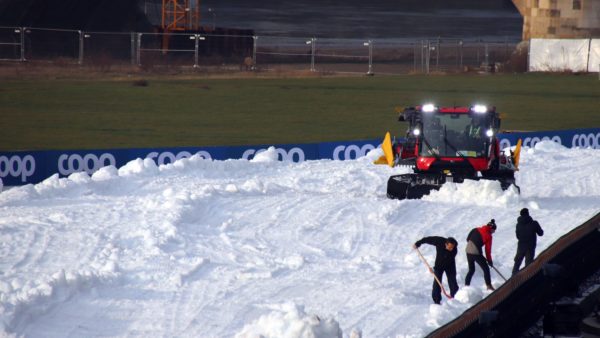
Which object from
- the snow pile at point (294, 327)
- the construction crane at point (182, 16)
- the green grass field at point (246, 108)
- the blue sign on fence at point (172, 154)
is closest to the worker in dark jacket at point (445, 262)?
the snow pile at point (294, 327)

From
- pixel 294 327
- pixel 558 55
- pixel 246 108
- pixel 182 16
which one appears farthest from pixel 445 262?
pixel 558 55

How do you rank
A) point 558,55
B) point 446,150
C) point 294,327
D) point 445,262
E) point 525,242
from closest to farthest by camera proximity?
1. point 294,327
2. point 445,262
3. point 525,242
4. point 446,150
5. point 558,55

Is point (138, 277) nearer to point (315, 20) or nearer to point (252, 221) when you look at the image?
point (252, 221)

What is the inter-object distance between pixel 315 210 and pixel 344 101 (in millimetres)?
21350

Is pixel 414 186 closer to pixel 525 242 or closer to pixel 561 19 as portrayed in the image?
pixel 525 242

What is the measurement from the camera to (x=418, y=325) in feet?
41.8

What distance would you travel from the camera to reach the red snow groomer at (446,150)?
2080 cm

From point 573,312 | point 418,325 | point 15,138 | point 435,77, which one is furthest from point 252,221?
point 435,77

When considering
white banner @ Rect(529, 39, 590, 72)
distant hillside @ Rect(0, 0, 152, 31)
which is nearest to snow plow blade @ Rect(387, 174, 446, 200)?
distant hillside @ Rect(0, 0, 152, 31)

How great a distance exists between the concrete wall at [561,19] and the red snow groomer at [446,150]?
47158mm

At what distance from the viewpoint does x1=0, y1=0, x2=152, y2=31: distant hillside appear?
5491 centimetres

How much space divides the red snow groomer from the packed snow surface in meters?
0.37

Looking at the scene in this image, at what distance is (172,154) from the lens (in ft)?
82.0

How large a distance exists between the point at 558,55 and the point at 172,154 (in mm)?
38344
